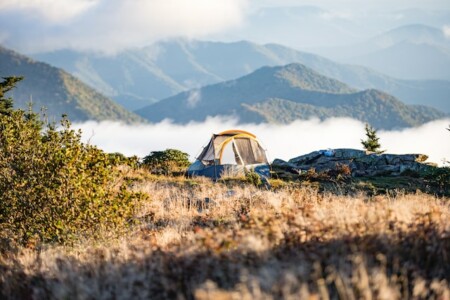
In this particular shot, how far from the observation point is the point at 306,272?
4.33m

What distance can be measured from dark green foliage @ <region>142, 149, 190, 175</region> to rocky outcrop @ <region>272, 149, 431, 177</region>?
19.1 ft

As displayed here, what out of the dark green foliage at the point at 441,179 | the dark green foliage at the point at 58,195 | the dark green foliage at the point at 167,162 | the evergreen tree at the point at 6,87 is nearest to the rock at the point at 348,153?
the dark green foliage at the point at 441,179

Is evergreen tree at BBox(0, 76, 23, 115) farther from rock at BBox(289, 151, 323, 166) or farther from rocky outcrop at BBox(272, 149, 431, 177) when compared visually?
rock at BBox(289, 151, 323, 166)

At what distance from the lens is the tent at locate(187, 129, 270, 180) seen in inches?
953

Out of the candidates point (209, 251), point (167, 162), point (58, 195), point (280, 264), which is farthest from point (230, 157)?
point (280, 264)

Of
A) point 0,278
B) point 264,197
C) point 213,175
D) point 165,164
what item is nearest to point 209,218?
point 264,197

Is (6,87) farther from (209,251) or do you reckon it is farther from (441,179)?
(209,251)

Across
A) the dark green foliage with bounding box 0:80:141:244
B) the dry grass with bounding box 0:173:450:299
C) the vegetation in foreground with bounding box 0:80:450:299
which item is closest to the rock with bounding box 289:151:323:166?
the dark green foliage with bounding box 0:80:141:244

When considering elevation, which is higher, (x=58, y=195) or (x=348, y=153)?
(x=348, y=153)

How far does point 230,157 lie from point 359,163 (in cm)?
850

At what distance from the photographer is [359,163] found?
28.1 meters

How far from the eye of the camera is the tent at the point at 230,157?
24.2 meters

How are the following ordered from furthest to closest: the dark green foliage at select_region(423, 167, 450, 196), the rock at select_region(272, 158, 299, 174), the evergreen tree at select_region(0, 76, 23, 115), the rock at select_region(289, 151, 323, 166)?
the rock at select_region(289, 151, 323, 166) → the evergreen tree at select_region(0, 76, 23, 115) → the rock at select_region(272, 158, 299, 174) → the dark green foliage at select_region(423, 167, 450, 196)

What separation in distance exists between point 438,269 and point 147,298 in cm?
300
